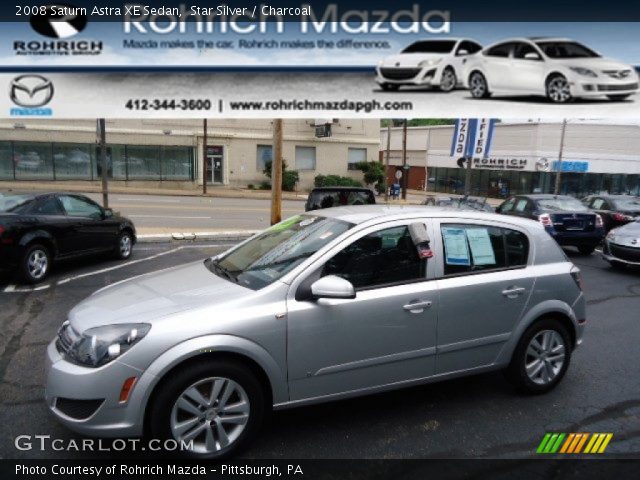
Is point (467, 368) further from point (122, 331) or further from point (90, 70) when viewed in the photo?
point (90, 70)

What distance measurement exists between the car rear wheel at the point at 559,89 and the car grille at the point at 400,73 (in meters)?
2.60

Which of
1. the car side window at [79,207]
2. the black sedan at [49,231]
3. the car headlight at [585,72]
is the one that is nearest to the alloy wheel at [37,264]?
the black sedan at [49,231]

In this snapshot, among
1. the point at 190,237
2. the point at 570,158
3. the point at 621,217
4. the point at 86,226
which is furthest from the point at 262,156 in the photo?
the point at 86,226

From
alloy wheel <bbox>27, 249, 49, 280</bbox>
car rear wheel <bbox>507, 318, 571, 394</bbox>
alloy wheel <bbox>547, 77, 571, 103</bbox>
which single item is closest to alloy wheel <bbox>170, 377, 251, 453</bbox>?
car rear wheel <bbox>507, 318, 571, 394</bbox>

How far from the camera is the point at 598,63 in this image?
9539 mm

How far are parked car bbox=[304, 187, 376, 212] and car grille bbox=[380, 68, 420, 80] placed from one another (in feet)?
7.64

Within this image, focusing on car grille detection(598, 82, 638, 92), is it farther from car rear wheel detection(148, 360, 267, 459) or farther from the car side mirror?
car rear wheel detection(148, 360, 267, 459)

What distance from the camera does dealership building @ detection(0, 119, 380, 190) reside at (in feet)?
106

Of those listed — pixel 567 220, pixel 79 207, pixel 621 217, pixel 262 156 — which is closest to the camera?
pixel 79 207

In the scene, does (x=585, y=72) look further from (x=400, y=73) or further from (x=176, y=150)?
(x=176, y=150)

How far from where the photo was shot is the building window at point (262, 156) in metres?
37.8

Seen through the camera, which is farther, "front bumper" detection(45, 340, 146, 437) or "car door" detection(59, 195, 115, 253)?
"car door" detection(59, 195, 115, 253)

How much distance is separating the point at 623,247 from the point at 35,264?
1047 centimetres

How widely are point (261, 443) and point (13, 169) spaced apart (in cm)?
3543
